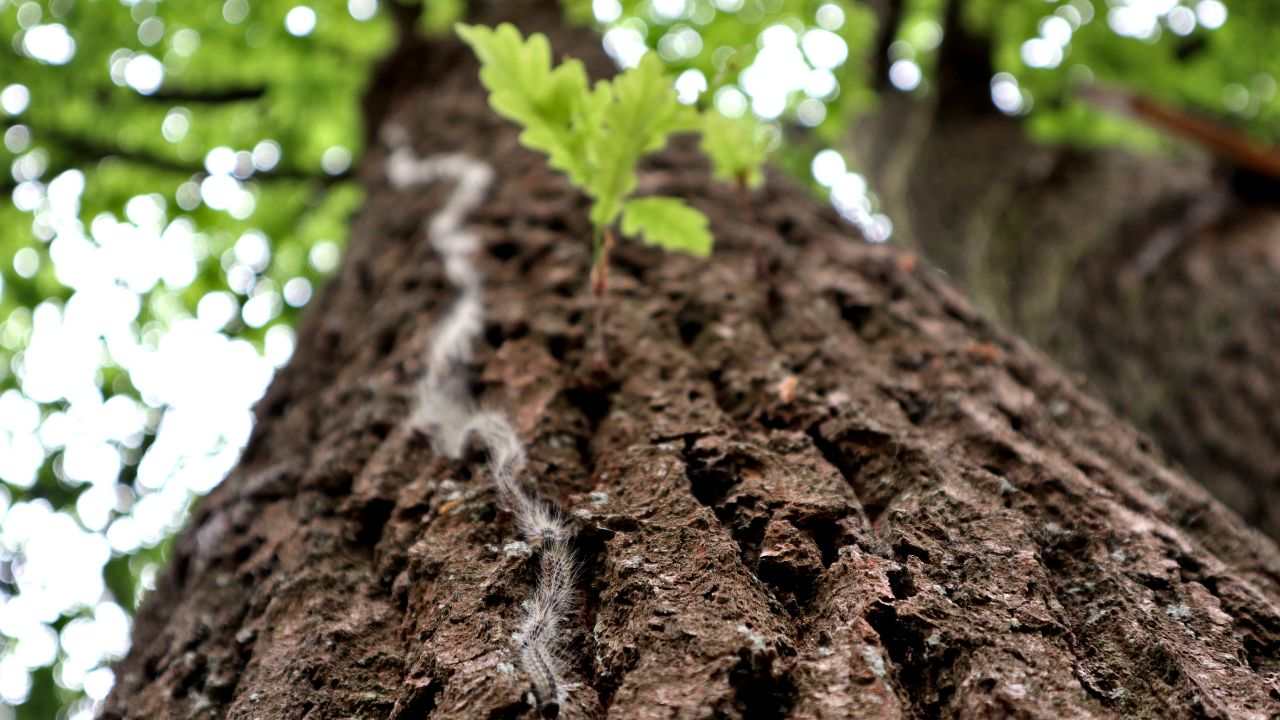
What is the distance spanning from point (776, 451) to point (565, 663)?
0.44 metres

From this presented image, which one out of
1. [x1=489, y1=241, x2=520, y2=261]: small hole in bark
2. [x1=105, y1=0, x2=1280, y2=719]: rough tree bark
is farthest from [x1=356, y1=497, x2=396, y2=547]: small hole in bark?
[x1=489, y1=241, x2=520, y2=261]: small hole in bark

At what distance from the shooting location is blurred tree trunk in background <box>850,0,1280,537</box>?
317 centimetres

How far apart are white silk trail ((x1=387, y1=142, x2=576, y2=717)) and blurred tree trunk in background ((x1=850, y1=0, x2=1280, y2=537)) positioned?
218cm

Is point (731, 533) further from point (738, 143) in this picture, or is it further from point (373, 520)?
point (738, 143)

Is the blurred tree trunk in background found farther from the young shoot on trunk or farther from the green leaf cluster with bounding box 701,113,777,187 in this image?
the young shoot on trunk

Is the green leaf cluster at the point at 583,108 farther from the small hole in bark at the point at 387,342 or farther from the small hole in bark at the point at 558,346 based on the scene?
the small hole in bark at the point at 387,342

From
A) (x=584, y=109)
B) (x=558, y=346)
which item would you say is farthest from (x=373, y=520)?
(x=584, y=109)

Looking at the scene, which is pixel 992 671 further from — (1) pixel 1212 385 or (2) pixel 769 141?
(1) pixel 1212 385

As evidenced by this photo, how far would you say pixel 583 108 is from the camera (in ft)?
4.49

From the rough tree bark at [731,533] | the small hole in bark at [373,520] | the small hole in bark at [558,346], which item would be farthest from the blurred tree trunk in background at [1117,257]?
the small hole in bark at [373,520]

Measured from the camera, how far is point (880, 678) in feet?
2.85

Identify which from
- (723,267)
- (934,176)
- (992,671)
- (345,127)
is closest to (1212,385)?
(934,176)

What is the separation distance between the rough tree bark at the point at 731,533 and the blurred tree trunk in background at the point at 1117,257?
198 cm

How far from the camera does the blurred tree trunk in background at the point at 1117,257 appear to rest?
125 inches
